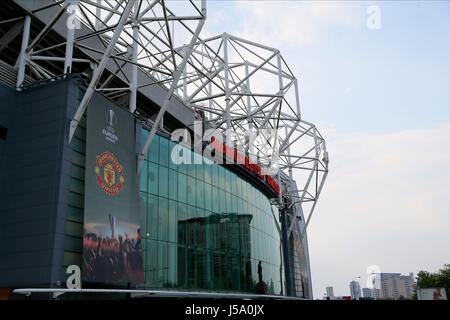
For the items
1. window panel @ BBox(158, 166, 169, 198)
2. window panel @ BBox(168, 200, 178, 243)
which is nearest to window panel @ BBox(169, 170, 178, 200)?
window panel @ BBox(158, 166, 169, 198)

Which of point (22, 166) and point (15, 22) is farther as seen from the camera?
point (15, 22)

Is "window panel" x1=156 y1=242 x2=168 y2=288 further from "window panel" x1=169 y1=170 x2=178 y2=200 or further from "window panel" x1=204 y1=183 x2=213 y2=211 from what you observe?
"window panel" x1=204 y1=183 x2=213 y2=211

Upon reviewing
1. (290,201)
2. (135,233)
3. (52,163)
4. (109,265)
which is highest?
(290,201)

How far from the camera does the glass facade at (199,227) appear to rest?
89.5ft

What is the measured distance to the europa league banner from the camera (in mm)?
20875

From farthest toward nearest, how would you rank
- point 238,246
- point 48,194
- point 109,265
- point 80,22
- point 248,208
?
point 248,208
point 238,246
point 80,22
point 109,265
point 48,194

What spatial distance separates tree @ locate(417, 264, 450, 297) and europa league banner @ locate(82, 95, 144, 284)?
72888mm

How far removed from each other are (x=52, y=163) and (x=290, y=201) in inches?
1676

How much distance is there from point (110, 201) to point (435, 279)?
79786 mm

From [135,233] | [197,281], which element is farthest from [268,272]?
[135,233]

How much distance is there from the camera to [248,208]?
41875 millimetres

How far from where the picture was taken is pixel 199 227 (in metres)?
32.2
